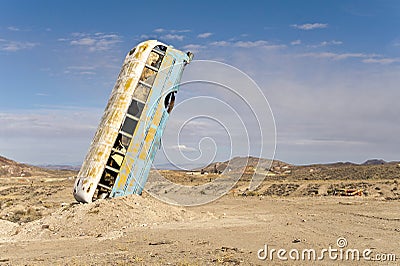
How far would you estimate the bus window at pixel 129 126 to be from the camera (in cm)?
1594

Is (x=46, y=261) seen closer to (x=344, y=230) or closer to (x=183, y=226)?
(x=183, y=226)

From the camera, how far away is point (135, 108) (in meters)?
16.2

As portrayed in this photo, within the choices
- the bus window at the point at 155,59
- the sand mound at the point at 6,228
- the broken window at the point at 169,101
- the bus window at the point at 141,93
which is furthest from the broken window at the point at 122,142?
the sand mound at the point at 6,228

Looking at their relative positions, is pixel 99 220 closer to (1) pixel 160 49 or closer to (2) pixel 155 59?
(2) pixel 155 59

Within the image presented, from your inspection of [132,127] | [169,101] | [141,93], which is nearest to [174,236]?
[132,127]

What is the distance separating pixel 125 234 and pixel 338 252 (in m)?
5.73

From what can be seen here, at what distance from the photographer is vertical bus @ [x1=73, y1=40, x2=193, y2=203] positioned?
1558cm

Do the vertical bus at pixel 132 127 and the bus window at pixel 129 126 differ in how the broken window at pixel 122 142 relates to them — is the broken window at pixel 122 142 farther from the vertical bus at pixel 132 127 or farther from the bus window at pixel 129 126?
the bus window at pixel 129 126

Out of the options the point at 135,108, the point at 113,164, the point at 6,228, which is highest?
the point at 135,108

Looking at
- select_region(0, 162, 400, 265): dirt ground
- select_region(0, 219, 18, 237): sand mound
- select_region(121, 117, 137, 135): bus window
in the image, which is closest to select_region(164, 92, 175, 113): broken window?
select_region(121, 117, 137, 135): bus window

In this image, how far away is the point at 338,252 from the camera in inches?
363

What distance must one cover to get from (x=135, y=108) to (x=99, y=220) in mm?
4485

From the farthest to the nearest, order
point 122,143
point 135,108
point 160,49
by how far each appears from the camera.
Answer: point 160,49 → point 135,108 → point 122,143

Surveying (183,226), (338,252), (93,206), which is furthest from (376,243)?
(93,206)
